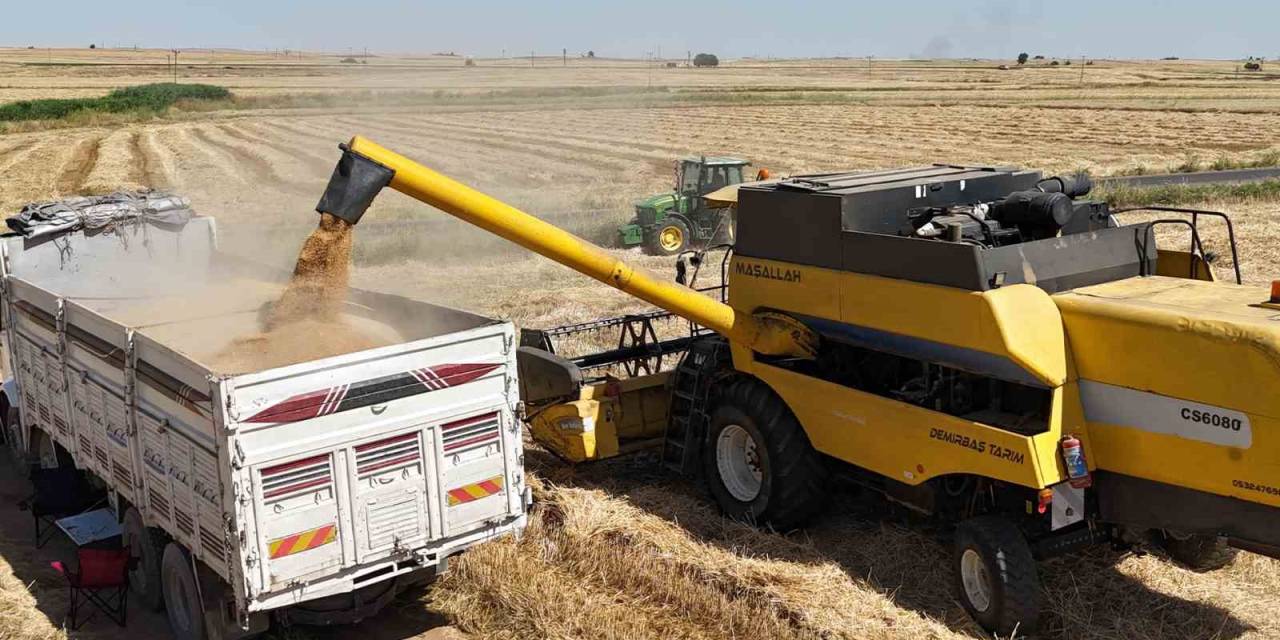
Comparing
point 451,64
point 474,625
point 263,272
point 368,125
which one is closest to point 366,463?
point 474,625

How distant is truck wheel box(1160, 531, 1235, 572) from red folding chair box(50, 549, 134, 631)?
279 inches

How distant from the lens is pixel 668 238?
2197 centimetres

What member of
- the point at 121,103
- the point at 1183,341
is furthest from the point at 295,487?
A: the point at 121,103

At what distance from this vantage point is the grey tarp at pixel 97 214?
10516 mm

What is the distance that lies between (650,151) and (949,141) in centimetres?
1094

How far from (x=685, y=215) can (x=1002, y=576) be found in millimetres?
16049

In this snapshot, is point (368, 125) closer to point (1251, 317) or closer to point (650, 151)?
point (650, 151)

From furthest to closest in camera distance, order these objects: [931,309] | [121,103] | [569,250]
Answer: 1. [121,103]
2. [569,250]
3. [931,309]

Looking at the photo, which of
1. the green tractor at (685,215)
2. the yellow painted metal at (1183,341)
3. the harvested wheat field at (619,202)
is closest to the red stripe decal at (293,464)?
the harvested wheat field at (619,202)

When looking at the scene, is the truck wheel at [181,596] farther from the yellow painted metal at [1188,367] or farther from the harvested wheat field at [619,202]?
the yellow painted metal at [1188,367]

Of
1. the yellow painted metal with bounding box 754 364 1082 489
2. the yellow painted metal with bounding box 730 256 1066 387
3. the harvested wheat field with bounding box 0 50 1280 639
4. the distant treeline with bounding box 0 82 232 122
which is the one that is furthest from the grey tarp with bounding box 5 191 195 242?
the distant treeline with bounding box 0 82 232 122

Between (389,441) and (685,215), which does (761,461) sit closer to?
(389,441)

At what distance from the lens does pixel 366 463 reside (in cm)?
667

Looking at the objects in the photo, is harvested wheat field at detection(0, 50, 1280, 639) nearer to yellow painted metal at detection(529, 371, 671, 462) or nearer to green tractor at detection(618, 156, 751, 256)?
yellow painted metal at detection(529, 371, 671, 462)
